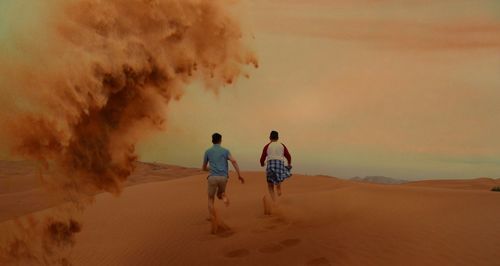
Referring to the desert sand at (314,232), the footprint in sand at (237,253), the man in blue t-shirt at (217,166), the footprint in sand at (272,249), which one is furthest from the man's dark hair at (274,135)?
the footprint in sand at (237,253)

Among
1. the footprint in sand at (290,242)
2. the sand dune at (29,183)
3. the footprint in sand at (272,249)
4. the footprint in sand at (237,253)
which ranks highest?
the sand dune at (29,183)

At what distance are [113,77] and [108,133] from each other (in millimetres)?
1068

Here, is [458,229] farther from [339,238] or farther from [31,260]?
[31,260]

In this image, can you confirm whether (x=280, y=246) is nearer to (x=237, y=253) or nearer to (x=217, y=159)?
(x=237, y=253)

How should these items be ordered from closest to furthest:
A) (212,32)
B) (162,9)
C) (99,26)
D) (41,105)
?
(41,105) → (99,26) → (162,9) → (212,32)

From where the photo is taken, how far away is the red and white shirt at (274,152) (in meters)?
10.6

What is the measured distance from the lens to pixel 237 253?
7684 millimetres

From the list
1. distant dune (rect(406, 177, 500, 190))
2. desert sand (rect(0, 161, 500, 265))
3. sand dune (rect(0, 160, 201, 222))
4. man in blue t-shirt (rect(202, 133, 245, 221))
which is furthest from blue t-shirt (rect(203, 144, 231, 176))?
distant dune (rect(406, 177, 500, 190))

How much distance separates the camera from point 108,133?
825 cm

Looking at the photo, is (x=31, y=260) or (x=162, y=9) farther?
(x=162, y=9)

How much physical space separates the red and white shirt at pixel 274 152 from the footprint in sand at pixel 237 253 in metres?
3.21

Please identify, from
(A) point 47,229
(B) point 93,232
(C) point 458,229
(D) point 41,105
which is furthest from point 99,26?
(C) point 458,229

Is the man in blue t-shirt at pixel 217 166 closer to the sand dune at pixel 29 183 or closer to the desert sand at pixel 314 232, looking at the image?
the desert sand at pixel 314 232

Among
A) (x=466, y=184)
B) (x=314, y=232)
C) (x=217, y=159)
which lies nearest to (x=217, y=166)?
(x=217, y=159)
